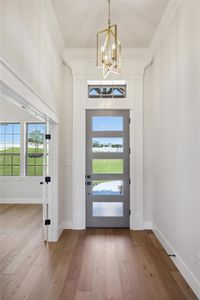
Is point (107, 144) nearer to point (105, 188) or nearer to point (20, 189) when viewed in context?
point (105, 188)

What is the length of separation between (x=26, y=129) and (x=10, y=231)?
347cm

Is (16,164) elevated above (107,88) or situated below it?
below

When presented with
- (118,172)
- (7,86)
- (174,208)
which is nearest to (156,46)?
(118,172)

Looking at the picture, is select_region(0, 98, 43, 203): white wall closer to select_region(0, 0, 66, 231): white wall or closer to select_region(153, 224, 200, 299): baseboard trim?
select_region(0, 0, 66, 231): white wall

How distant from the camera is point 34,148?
276 inches

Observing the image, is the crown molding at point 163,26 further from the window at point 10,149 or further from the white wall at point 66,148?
the window at point 10,149

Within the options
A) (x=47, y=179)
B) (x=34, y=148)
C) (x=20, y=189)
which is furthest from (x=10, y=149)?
(x=47, y=179)

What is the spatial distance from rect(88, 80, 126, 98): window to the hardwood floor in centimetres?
273

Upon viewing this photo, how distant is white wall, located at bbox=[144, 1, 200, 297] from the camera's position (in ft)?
7.88

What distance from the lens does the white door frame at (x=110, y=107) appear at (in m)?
4.45

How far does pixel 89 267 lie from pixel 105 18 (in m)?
3.60

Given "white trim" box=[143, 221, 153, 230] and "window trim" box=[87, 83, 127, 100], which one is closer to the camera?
"white trim" box=[143, 221, 153, 230]

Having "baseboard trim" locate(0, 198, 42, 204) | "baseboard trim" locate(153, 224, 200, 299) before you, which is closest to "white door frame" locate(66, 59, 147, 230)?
"baseboard trim" locate(153, 224, 200, 299)

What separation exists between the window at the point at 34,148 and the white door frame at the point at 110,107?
2843 mm
